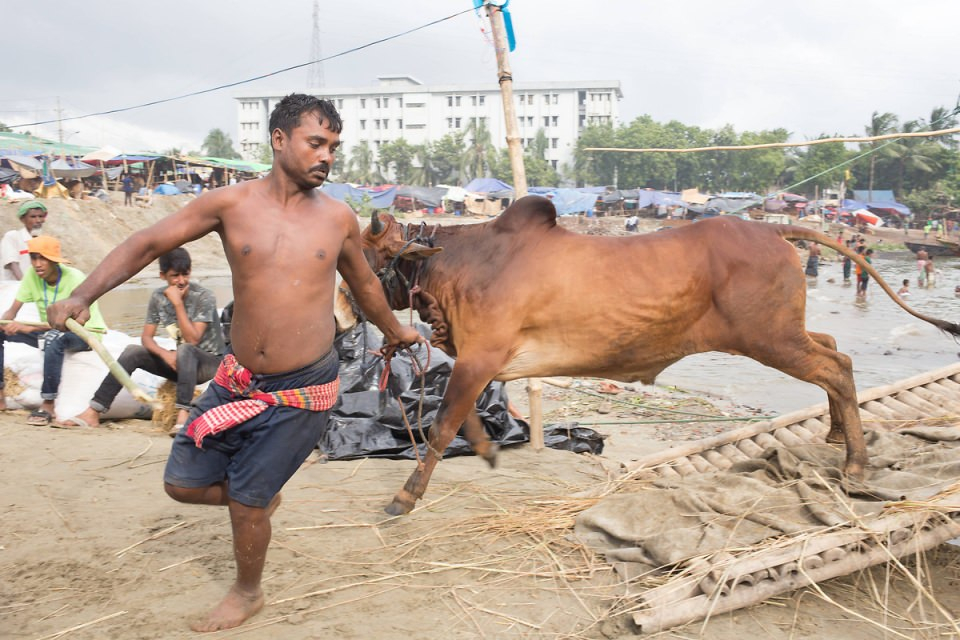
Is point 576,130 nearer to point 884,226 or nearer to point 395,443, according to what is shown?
point 884,226

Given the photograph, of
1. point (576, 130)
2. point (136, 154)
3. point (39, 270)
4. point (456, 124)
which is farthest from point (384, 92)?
point (39, 270)

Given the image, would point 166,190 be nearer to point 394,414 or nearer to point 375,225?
→ point 394,414

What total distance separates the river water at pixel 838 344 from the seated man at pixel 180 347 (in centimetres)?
581

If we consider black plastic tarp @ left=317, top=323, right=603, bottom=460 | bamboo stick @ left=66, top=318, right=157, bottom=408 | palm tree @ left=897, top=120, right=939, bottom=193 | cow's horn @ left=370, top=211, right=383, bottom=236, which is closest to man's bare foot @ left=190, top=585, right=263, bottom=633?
bamboo stick @ left=66, top=318, right=157, bottom=408

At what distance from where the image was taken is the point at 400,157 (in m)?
72.8

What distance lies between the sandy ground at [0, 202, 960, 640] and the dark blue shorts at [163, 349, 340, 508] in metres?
0.56

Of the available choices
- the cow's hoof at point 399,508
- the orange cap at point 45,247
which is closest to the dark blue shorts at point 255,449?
the cow's hoof at point 399,508

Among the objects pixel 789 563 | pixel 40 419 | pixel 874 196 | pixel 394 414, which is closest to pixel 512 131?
pixel 394 414

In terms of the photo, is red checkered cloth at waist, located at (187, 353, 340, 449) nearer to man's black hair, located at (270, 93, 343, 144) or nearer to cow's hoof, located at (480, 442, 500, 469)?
man's black hair, located at (270, 93, 343, 144)

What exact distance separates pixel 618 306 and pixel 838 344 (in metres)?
10.9

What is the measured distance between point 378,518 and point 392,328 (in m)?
1.34

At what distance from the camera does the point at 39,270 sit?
6.06 metres

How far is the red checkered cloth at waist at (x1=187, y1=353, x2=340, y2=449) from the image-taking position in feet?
9.41

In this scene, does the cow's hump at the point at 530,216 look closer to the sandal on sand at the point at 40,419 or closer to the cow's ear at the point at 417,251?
the cow's ear at the point at 417,251
